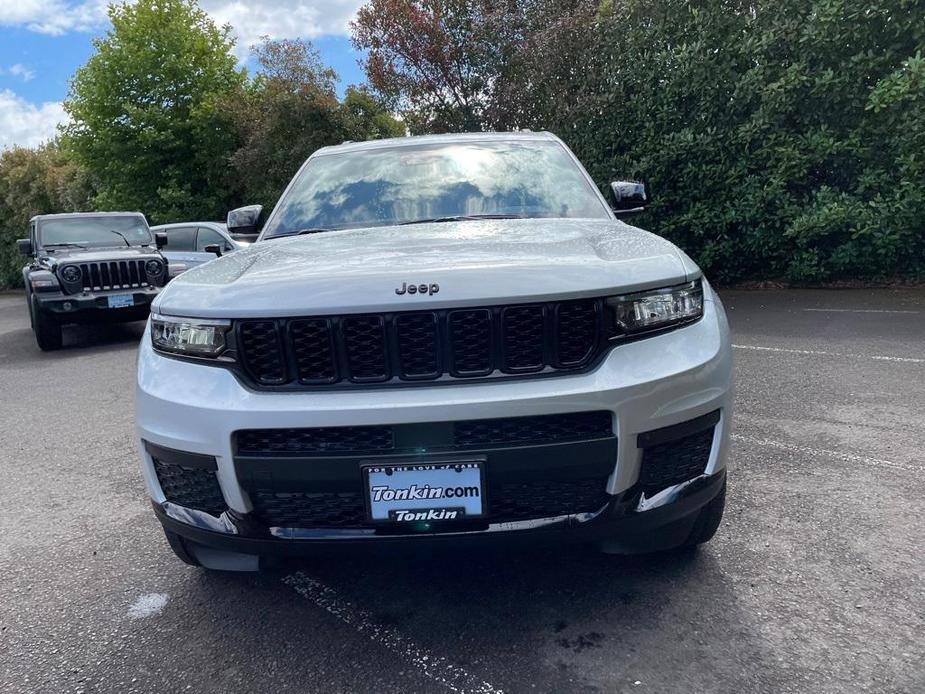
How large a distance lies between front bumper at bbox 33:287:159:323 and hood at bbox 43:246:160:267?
0.46 m

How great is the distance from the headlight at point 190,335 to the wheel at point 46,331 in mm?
8273

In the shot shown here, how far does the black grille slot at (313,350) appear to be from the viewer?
2182 millimetres

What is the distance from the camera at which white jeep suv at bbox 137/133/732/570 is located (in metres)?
2.09

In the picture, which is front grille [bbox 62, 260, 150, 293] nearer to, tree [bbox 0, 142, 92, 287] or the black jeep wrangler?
the black jeep wrangler

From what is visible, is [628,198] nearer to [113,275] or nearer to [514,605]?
[514,605]

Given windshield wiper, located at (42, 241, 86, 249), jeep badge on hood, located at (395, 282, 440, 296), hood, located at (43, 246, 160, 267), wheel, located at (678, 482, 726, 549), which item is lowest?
hood, located at (43, 246, 160, 267)

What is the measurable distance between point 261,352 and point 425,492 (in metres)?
0.65

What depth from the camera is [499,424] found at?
209 centimetres

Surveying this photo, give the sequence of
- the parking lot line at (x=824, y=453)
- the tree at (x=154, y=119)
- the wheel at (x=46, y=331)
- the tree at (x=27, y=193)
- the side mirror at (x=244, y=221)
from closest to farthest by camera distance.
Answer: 1. the parking lot line at (x=824, y=453)
2. the side mirror at (x=244, y=221)
3. the wheel at (x=46, y=331)
4. the tree at (x=154, y=119)
5. the tree at (x=27, y=193)

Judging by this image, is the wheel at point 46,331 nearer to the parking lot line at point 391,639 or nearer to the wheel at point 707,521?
the parking lot line at point 391,639

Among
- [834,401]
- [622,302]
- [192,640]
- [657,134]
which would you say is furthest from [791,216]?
[192,640]

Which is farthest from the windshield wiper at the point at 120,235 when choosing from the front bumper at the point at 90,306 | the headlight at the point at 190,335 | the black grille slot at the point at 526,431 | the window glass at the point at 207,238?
the black grille slot at the point at 526,431

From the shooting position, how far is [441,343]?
7.07 ft

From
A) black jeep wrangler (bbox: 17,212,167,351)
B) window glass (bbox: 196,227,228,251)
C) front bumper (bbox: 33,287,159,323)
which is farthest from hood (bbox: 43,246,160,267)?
window glass (bbox: 196,227,228,251)
